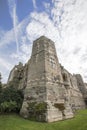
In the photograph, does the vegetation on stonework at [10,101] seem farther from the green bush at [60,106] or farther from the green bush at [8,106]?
the green bush at [60,106]

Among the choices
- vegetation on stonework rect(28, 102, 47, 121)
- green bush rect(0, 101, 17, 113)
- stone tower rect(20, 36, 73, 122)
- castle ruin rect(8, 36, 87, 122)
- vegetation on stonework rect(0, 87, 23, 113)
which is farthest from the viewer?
vegetation on stonework rect(0, 87, 23, 113)

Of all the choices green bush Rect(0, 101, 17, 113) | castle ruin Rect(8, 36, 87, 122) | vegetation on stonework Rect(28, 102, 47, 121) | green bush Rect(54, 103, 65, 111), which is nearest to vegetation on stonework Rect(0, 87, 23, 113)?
green bush Rect(0, 101, 17, 113)

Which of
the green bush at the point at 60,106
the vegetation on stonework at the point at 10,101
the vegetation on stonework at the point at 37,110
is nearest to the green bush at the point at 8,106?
the vegetation on stonework at the point at 10,101

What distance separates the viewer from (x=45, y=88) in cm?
2238

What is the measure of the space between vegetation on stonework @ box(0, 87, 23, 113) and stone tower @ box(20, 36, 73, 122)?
1224 mm

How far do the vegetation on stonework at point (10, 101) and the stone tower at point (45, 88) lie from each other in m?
1.22

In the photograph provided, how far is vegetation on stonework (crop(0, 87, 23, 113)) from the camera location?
22.4 metres

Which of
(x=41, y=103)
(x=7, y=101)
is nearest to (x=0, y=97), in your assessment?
(x=7, y=101)

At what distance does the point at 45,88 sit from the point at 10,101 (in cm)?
656

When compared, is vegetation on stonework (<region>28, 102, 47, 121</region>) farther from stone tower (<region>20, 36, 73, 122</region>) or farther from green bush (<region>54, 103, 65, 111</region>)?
green bush (<region>54, 103, 65, 111</region>)

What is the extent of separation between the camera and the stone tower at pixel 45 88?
21.1 meters

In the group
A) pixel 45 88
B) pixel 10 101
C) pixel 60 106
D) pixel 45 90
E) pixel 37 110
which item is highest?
pixel 45 88

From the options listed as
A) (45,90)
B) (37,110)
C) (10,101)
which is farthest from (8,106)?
(45,90)

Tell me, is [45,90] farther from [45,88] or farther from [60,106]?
[60,106]
